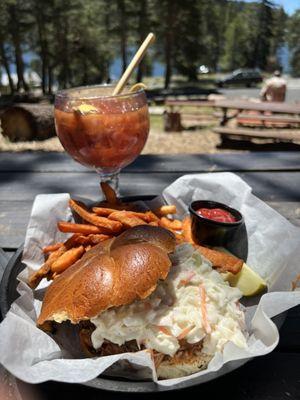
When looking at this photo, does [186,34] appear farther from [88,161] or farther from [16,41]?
[88,161]

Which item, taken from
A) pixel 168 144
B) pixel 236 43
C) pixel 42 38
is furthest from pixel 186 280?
pixel 236 43

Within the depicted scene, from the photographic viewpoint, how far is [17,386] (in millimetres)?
910

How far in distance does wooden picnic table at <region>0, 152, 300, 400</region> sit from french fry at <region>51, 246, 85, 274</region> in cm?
25

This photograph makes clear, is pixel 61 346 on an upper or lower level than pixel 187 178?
lower

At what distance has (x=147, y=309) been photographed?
3.35ft

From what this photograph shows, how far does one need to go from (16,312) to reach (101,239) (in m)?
0.35

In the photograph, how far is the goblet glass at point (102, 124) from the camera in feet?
4.79

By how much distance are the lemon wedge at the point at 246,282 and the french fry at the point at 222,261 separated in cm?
2

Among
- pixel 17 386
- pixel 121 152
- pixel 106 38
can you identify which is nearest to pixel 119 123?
pixel 121 152

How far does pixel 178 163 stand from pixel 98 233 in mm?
1184

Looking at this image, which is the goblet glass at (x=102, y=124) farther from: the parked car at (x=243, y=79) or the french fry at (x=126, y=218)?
the parked car at (x=243, y=79)

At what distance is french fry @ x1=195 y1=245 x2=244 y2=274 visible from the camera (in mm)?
1247

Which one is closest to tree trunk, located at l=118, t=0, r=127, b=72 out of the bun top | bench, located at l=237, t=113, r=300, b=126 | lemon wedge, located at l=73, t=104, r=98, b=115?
bench, located at l=237, t=113, r=300, b=126

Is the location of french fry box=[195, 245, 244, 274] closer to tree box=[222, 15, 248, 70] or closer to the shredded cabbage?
the shredded cabbage
